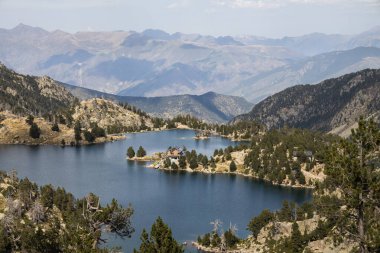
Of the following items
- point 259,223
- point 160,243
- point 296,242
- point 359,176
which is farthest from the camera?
point 259,223

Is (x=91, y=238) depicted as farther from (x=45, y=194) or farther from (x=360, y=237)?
(x=45, y=194)

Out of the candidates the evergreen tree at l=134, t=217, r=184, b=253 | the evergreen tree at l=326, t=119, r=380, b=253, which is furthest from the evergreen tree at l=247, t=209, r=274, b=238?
the evergreen tree at l=326, t=119, r=380, b=253

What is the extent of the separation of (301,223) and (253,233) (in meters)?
17.3

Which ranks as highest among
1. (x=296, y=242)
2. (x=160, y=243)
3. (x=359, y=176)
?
(x=359, y=176)

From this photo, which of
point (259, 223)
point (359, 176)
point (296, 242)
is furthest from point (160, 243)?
point (259, 223)

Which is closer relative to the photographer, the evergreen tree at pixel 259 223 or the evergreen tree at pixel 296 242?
the evergreen tree at pixel 296 242

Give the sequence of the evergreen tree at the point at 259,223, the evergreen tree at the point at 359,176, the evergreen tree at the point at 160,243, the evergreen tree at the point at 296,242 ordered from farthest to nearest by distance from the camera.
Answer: the evergreen tree at the point at 259,223 < the evergreen tree at the point at 296,242 < the evergreen tree at the point at 160,243 < the evergreen tree at the point at 359,176

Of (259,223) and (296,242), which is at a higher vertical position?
(296,242)

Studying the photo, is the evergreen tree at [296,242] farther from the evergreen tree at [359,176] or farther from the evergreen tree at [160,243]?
the evergreen tree at [359,176]

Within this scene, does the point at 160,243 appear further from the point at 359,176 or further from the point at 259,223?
the point at 259,223

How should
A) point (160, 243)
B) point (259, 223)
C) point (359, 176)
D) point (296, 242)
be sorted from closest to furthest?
point (359, 176), point (160, 243), point (296, 242), point (259, 223)

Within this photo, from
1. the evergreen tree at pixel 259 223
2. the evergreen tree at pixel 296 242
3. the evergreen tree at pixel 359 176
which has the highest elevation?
the evergreen tree at pixel 359 176

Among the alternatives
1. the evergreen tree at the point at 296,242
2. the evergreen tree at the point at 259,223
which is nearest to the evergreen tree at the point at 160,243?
the evergreen tree at the point at 296,242

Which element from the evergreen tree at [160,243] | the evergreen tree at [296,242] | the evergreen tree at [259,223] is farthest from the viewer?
the evergreen tree at [259,223]
